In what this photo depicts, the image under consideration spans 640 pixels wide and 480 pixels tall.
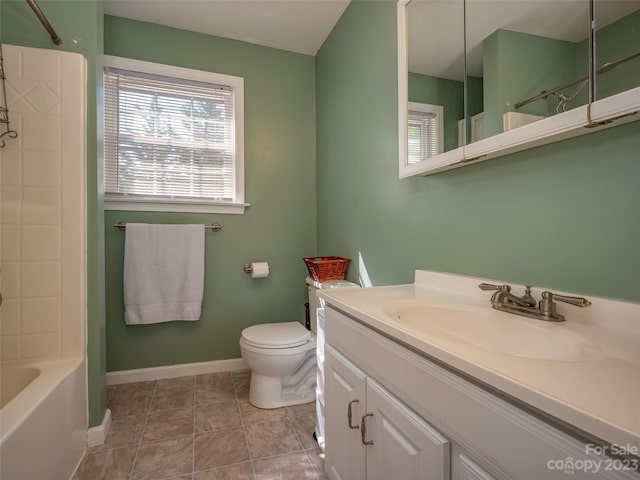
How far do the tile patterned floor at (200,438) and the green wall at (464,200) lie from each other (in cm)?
95

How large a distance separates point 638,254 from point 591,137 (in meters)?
0.31

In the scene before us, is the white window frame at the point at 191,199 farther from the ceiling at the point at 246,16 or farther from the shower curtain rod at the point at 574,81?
the shower curtain rod at the point at 574,81

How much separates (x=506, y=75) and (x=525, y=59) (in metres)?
0.07

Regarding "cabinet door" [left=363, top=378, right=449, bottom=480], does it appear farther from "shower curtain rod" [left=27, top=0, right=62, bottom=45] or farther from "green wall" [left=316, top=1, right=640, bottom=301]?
"shower curtain rod" [left=27, top=0, right=62, bottom=45]

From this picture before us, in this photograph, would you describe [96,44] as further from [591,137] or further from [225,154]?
[591,137]

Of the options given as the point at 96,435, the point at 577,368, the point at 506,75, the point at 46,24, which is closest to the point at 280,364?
the point at 96,435

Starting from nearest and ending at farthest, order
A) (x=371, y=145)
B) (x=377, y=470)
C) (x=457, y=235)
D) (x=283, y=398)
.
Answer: (x=377, y=470) → (x=457, y=235) → (x=371, y=145) → (x=283, y=398)

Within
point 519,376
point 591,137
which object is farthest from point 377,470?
point 591,137

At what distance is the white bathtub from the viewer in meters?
1.00

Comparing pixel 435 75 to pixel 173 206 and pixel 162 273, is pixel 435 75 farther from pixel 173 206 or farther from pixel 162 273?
pixel 162 273

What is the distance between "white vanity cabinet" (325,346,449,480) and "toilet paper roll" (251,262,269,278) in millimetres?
1298

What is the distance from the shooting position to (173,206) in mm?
2320

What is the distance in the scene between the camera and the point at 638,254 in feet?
2.42

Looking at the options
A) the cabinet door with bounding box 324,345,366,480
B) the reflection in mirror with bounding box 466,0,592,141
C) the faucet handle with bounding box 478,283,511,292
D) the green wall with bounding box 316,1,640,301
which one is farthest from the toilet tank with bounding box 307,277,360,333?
the reflection in mirror with bounding box 466,0,592,141
